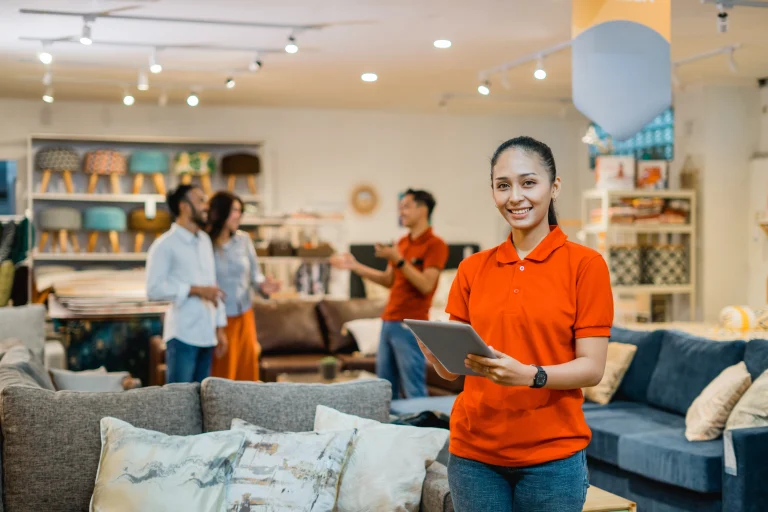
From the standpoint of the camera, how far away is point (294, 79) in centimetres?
746

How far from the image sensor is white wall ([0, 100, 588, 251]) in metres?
8.66

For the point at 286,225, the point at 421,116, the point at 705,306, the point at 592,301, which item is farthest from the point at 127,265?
the point at 592,301

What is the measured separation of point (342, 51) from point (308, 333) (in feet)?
7.37

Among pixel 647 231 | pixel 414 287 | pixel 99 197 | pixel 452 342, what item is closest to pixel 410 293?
pixel 414 287

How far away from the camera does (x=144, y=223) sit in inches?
332

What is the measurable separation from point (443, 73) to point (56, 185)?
3.84 meters

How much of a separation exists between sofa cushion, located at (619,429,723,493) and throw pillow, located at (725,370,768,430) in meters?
0.15

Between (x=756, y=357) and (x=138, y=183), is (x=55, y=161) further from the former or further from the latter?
(x=756, y=357)

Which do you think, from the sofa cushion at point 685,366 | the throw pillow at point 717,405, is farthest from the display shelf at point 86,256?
the throw pillow at point 717,405

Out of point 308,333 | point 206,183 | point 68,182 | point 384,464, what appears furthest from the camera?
point 206,183

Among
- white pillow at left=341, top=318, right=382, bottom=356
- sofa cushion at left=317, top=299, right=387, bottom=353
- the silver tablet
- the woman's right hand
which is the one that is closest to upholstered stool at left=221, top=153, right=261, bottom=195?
sofa cushion at left=317, top=299, right=387, bottom=353

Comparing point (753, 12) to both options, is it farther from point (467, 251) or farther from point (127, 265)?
point (127, 265)

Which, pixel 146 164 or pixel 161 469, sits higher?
pixel 146 164

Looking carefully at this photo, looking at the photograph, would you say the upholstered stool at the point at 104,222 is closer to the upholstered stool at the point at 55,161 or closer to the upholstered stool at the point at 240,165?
the upholstered stool at the point at 55,161
